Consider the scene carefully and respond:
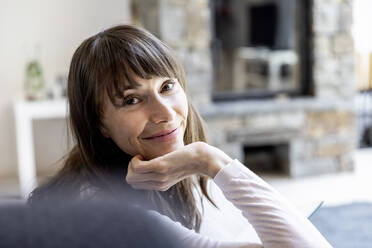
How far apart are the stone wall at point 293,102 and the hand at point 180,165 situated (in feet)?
7.59

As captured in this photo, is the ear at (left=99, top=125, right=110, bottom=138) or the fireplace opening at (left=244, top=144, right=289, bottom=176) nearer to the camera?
the ear at (left=99, top=125, right=110, bottom=138)

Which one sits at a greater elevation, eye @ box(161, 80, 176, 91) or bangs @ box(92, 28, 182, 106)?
bangs @ box(92, 28, 182, 106)

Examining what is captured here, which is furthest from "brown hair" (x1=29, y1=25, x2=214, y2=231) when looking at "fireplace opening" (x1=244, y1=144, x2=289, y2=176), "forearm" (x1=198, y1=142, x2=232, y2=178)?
"fireplace opening" (x1=244, y1=144, x2=289, y2=176)

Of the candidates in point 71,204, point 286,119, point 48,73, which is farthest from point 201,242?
point 48,73

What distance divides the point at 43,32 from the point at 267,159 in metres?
1.81

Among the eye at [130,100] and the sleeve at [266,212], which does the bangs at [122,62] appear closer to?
the eye at [130,100]

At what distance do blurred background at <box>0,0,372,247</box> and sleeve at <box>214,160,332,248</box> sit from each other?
2355mm

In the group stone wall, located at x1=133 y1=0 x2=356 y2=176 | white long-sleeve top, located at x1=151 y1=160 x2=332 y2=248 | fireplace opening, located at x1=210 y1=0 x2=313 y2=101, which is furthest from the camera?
fireplace opening, located at x1=210 y1=0 x2=313 y2=101

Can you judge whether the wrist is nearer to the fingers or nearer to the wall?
the fingers

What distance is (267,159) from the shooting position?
11.9 feet

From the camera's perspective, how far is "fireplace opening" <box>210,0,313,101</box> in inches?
130

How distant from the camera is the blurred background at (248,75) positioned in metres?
3.15

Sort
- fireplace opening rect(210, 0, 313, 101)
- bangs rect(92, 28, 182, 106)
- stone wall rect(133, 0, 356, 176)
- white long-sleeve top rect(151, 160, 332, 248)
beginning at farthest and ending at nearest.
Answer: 1. fireplace opening rect(210, 0, 313, 101)
2. stone wall rect(133, 0, 356, 176)
3. bangs rect(92, 28, 182, 106)
4. white long-sleeve top rect(151, 160, 332, 248)

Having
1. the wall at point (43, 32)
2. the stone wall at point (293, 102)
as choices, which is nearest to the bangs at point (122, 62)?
the stone wall at point (293, 102)
